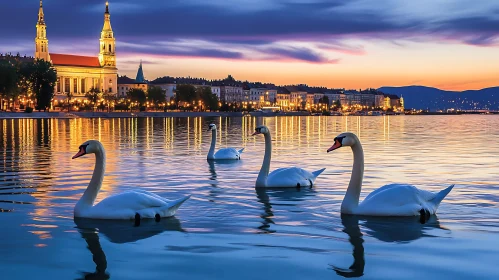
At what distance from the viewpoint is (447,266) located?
7.49 m

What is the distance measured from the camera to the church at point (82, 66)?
181 metres

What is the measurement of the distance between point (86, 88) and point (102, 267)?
622ft

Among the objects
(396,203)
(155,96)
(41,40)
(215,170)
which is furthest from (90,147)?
(41,40)

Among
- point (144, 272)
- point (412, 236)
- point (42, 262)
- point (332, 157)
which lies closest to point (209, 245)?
point (144, 272)

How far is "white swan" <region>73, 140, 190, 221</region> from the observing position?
32.3 feet

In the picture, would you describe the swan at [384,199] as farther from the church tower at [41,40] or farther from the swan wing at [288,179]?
the church tower at [41,40]

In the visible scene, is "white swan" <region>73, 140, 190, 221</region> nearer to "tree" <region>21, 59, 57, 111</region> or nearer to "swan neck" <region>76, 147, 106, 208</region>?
"swan neck" <region>76, 147, 106, 208</region>

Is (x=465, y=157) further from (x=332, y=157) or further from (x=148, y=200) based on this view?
(x=148, y=200)

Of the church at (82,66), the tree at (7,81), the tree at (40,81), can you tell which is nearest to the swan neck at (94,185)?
the tree at (7,81)

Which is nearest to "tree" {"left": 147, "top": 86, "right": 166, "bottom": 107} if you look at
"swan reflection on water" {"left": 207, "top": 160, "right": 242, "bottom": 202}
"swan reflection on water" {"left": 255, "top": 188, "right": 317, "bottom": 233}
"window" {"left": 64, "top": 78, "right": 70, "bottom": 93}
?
"window" {"left": 64, "top": 78, "right": 70, "bottom": 93}

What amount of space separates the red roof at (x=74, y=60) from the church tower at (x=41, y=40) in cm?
484

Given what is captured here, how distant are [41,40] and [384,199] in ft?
599

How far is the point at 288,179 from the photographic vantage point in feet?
45.4

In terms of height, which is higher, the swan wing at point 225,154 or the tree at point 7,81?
the tree at point 7,81
